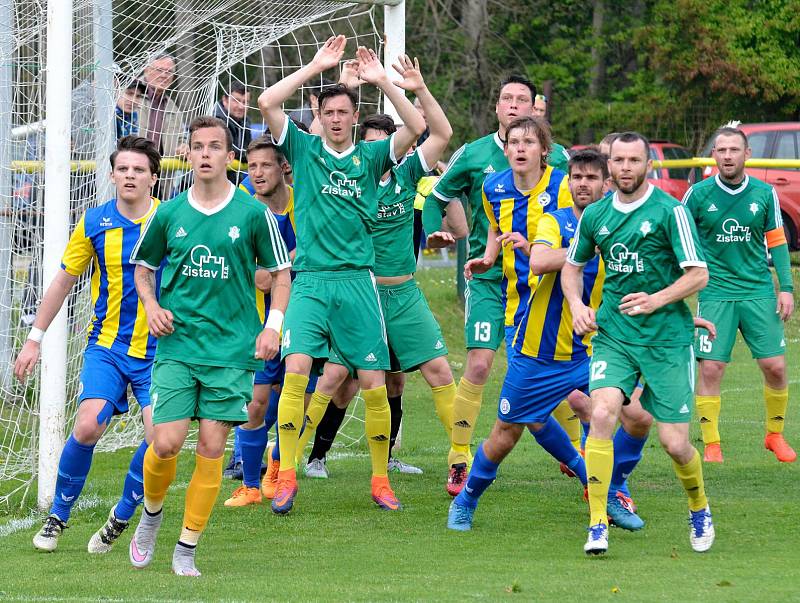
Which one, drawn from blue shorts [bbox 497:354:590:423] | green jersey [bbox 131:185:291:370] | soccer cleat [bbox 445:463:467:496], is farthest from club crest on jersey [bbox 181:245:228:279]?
soccer cleat [bbox 445:463:467:496]

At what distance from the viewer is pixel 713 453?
30.8ft

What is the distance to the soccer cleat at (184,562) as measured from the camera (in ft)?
20.2

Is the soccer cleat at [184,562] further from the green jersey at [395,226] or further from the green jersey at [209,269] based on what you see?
the green jersey at [395,226]

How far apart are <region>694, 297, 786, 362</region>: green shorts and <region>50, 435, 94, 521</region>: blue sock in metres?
4.49

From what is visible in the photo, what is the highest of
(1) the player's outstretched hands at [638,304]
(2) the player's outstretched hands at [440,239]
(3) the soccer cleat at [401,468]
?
(2) the player's outstretched hands at [440,239]

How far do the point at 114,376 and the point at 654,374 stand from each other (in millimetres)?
2656

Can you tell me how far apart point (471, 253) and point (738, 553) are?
307 centimetres

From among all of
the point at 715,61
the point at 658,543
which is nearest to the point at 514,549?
the point at 658,543

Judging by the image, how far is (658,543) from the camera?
6836 mm

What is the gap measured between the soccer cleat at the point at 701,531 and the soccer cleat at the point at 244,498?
2.67 metres

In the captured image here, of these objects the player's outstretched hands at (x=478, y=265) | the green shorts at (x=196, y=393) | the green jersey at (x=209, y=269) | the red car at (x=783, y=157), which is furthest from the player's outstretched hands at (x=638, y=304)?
the red car at (x=783, y=157)

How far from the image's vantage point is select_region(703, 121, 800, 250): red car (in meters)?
19.5

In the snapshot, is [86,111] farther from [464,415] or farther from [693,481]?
[693,481]

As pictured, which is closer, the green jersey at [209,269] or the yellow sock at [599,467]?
the green jersey at [209,269]
